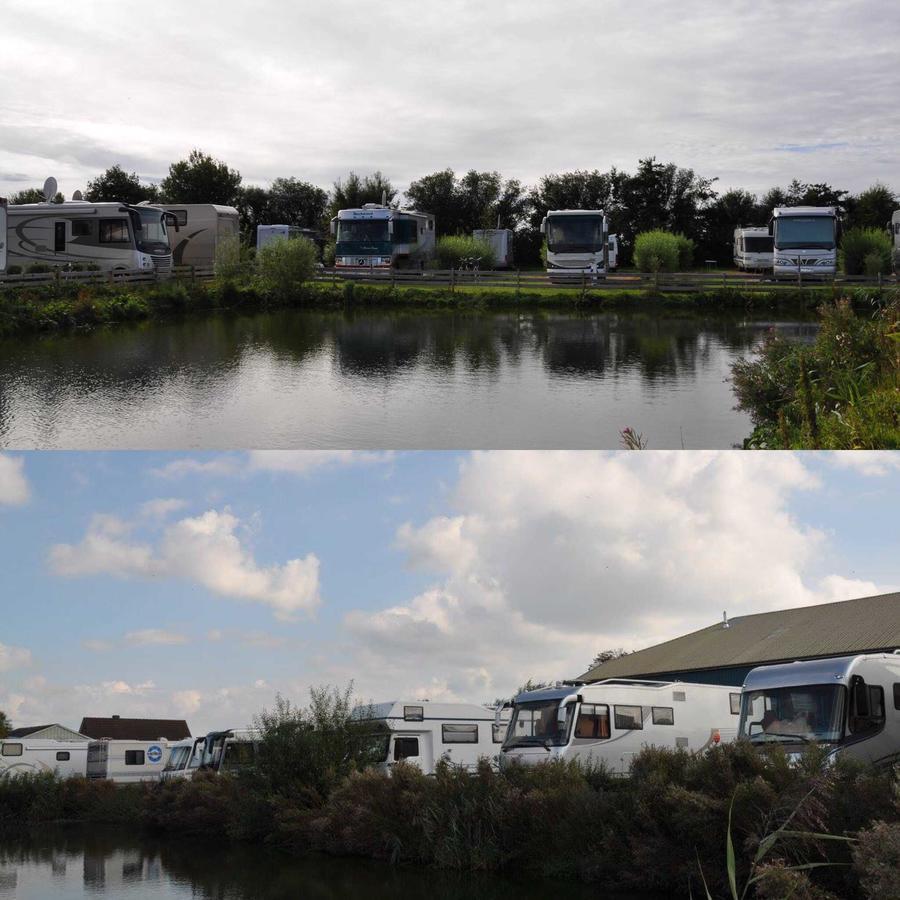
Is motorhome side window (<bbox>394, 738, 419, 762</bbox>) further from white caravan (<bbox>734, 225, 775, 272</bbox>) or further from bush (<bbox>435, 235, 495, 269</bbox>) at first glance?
white caravan (<bbox>734, 225, 775, 272</bbox>)

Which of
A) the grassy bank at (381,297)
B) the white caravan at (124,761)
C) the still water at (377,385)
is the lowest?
the white caravan at (124,761)

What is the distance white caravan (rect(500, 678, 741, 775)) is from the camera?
12328 mm

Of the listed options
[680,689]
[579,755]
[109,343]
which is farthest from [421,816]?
[109,343]

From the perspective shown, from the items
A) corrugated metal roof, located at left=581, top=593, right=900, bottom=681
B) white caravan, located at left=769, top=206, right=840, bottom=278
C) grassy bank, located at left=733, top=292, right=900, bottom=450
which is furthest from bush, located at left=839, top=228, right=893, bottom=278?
grassy bank, located at left=733, top=292, right=900, bottom=450

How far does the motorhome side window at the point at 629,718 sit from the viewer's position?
1288 cm

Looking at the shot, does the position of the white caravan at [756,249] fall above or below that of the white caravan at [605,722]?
above

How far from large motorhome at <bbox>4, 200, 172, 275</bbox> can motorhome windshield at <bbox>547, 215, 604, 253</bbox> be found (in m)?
9.90

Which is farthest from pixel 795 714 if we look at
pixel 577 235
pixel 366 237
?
pixel 366 237

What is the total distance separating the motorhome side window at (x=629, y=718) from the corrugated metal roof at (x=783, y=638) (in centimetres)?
803

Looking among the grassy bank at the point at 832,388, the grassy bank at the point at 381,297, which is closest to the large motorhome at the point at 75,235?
the grassy bank at the point at 381,297

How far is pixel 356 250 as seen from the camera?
31656mm

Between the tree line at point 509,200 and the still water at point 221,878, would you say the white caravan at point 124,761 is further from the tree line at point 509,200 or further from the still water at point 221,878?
the tree line at point 509,200

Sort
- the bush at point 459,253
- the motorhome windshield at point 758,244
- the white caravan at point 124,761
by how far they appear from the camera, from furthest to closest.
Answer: the motorhome windshield at point 758,244
the bush at point 459,253
the white caravan at point 124,761

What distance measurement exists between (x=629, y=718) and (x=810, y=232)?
21.4 meters
